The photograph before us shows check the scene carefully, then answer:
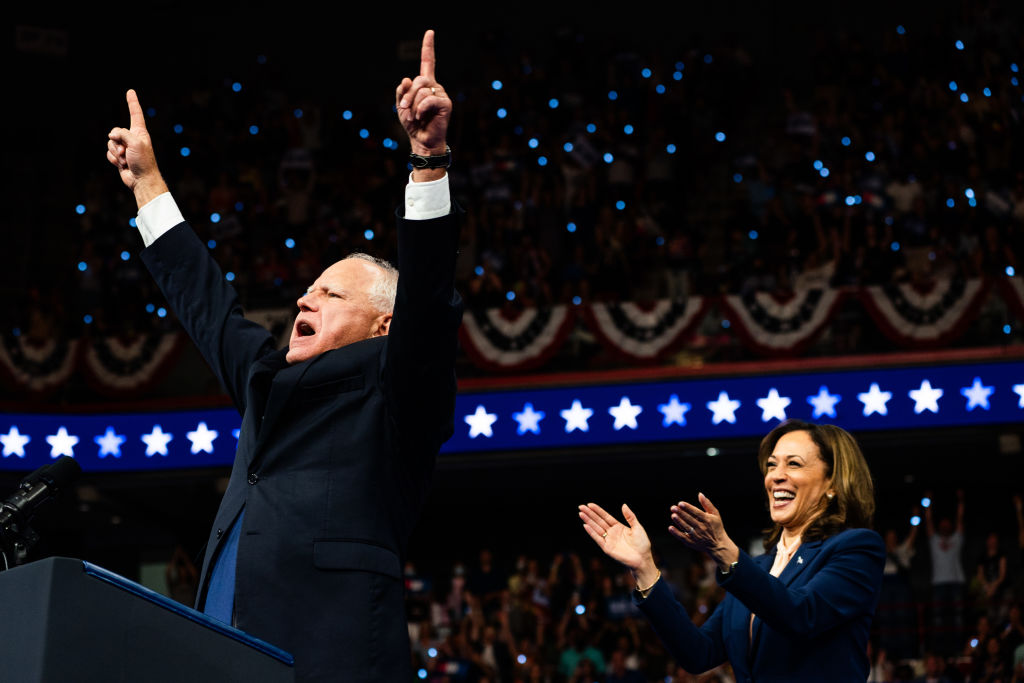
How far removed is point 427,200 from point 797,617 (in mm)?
1121

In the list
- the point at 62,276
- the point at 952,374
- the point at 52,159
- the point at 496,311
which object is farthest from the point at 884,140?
the point at 52,159

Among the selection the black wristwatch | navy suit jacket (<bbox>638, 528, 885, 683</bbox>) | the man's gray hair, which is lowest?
navy suit jacket (<bbox>638, 528, 885, 683</bbox>)

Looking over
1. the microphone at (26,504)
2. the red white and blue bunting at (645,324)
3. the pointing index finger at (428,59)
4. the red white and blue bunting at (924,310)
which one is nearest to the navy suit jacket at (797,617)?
the pointing index finger at (428,59)

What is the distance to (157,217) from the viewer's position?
2.47 m

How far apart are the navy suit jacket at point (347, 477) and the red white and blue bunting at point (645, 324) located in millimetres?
7866

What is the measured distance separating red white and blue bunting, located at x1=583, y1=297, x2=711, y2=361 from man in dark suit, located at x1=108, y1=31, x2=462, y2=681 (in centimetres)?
776

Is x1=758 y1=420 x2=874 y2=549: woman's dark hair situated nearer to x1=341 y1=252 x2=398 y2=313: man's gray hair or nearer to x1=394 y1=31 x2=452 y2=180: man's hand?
x1=341 y1=252 x2=398 y2=313: man's gray hair

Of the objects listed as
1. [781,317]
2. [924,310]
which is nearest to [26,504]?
[781,317]

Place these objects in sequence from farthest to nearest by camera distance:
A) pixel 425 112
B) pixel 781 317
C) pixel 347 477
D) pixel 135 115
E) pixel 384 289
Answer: pixel 781 317
pixel 135 115
pixel 384 289
pixel 347 477
pixel 425 112

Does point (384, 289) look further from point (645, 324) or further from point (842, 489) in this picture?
point (645, 324)

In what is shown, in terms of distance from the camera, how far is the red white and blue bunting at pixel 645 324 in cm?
1000

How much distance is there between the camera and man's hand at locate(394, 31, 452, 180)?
196 centimetres

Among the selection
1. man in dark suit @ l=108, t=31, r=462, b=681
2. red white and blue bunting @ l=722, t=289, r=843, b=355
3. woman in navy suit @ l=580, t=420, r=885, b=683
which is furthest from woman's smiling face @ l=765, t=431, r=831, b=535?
red white and blue bunting @ l=722, t=289, r=843, b=355

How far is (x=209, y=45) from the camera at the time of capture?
16.8m
